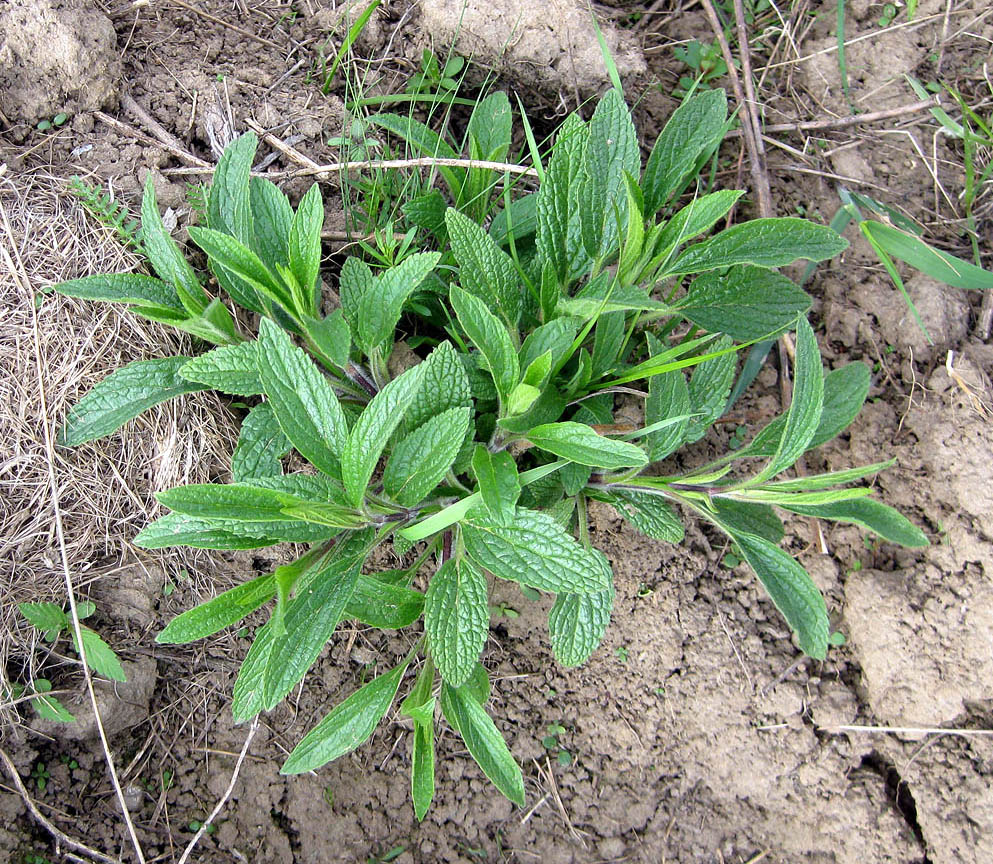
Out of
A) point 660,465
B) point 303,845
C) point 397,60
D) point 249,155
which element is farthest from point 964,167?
point 303,845

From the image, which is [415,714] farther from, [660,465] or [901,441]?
[901,441]

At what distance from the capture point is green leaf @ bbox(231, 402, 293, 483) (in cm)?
185

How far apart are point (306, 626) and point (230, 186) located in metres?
1.07

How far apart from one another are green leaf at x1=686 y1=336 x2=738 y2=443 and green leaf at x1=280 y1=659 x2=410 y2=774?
1.00 m

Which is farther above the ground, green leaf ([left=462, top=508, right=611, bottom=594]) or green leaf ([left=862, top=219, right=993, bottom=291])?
green leaf ([left=462, top=508, right=611, bottom=594])

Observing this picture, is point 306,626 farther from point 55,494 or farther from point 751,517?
point 751,517

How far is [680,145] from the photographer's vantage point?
1980 millimetres

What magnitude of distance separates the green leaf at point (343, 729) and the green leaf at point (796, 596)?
0.95m

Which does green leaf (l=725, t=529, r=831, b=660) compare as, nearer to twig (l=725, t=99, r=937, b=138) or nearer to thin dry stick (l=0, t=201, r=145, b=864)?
twig (l=725, t=99, r=937, b=138)

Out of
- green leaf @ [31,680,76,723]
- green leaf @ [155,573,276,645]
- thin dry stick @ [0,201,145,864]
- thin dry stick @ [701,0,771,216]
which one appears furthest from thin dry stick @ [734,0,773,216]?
green leaf @ [31,680,76,723]

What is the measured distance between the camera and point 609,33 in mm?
2488

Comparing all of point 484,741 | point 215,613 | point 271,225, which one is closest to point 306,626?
point 215,613

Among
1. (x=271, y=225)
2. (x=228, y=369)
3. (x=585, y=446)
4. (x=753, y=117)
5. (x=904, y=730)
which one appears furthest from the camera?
(x=753, y=117)

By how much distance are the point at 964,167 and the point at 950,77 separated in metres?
0.32
